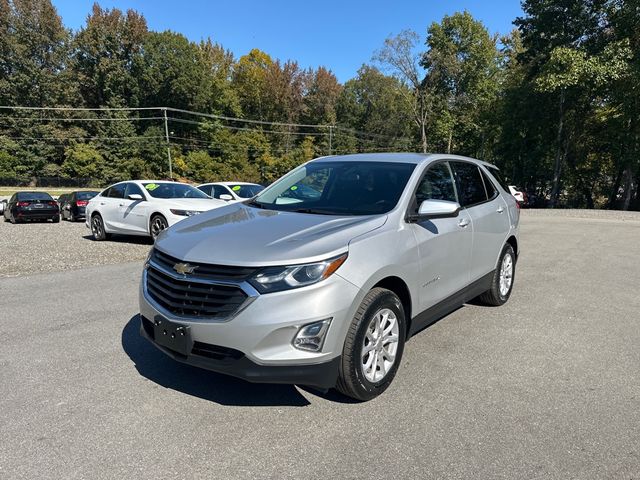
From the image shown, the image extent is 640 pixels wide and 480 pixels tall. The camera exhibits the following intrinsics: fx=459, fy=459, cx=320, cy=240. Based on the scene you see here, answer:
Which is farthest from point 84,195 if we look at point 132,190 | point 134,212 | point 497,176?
point 497,176

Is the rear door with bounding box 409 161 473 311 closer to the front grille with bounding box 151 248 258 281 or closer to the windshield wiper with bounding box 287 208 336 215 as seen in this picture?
the windshield wiper with bounding box 287 208 336 215

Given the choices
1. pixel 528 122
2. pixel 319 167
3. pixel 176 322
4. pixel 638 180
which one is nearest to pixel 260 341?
pixel 176 322

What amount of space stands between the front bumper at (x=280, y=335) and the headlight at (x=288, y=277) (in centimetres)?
4

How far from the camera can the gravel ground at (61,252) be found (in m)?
8.68

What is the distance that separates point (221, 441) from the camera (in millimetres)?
2836

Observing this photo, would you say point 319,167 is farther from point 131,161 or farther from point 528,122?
point 131,161

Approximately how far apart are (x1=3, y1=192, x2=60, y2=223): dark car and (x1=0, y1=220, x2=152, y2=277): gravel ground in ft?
22.6

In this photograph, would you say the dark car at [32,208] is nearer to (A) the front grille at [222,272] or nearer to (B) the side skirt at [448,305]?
(A) the front grille at [222,272]

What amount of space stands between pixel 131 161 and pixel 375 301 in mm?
57760

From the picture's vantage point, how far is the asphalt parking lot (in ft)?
8.64

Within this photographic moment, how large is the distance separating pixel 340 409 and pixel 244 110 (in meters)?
68.4

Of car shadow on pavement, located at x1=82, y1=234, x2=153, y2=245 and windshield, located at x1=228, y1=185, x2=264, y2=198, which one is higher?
windshield, located at x1=228, y1=185, x2=264, y2=198

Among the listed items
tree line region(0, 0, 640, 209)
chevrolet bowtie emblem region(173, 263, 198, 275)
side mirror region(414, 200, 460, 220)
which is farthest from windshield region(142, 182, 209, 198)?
tree line region(0, 0, 640, 209)

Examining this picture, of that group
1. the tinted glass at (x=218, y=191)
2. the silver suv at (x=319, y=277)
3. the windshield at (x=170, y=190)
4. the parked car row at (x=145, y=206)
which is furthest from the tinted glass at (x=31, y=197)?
the silver suv at (x=319, y=277)
